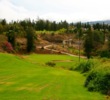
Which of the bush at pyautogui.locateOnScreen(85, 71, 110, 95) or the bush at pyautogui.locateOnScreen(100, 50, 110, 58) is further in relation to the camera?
the bush at pyautogui.locateOnScreen(100, 50, 110, 58)

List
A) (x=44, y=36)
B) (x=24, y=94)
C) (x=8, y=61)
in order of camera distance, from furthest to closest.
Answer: (x=44, y=36) → (x=8, y=61) → (x=24, y=94)

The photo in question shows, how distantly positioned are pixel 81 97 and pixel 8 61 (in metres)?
38.8

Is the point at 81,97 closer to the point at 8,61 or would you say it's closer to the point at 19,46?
the point at 8,61

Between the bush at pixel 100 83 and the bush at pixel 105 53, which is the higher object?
the bush at pixel 100 83

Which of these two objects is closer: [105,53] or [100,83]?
[100,83]

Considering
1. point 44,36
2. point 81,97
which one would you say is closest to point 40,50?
point 44,36

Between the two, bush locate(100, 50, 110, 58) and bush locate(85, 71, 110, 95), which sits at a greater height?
bush locate(85, 71, 110, 95)

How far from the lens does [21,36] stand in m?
126

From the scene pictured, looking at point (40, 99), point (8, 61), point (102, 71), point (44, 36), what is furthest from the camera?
point (44, 36)

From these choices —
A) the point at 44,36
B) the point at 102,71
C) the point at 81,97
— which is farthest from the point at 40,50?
the point at 81,97

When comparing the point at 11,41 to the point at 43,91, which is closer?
the point at 43,91

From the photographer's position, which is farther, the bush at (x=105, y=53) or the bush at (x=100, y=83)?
the bush at (x=105, y=53)

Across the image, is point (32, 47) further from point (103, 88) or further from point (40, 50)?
point (103, 88)

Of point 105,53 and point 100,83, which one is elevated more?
point 100,83
